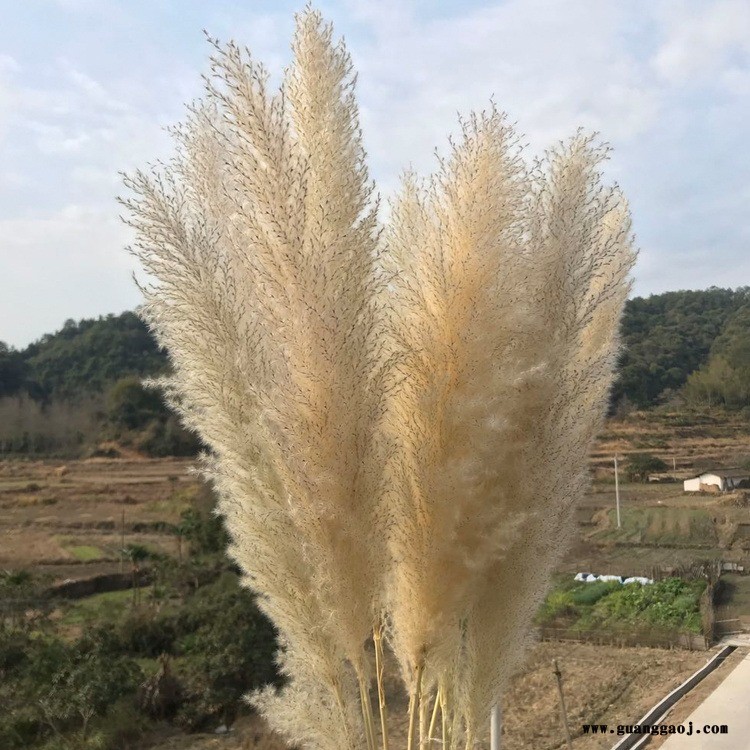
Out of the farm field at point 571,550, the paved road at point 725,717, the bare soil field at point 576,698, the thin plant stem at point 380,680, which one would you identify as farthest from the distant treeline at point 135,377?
the thin plant stem at point 380,680

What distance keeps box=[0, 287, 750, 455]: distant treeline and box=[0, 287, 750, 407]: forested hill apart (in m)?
0.06

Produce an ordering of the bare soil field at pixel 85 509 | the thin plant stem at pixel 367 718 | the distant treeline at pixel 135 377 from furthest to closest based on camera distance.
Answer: the distant treeline at pixel 135 377 → the bare soil field at pixel 85 509 → the thin plant stem at pixel 367 718

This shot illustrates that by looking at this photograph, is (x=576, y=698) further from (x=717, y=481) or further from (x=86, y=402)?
(x=86, y=402)

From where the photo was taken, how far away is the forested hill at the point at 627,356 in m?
33.7

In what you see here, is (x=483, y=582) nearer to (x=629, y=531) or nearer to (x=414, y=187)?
(x=414, y=187)

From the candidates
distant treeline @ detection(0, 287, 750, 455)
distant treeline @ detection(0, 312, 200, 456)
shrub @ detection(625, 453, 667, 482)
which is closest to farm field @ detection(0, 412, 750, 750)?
shrub @ detection(625, 453, 667, 482)

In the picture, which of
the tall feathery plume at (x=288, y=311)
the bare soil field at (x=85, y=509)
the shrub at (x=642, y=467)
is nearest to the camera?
the tall feathery plume at (x=288, y=311)

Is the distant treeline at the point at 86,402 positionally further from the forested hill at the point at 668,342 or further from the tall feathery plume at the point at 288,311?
the tall feathery plume at the point at 288,311

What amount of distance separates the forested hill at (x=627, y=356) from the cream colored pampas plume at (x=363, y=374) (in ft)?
94.5

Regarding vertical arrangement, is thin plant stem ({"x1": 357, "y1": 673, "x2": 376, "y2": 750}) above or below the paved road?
above

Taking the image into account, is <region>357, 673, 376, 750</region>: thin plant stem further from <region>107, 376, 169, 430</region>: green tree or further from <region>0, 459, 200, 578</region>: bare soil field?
<region>107, 376, 169, 430</region>: green tree

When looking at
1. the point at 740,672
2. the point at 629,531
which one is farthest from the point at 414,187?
the point at 629,531

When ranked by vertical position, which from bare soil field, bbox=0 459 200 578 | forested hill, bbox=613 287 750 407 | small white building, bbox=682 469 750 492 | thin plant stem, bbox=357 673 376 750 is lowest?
small white building, bbox=682 469 750 492

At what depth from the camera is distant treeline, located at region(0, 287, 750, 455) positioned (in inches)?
1206
